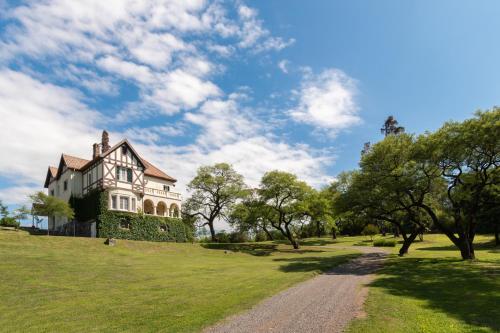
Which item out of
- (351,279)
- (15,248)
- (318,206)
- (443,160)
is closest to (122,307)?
(351,279)

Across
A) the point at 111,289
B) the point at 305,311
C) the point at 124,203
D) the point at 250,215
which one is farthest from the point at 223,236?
the point at 305,311

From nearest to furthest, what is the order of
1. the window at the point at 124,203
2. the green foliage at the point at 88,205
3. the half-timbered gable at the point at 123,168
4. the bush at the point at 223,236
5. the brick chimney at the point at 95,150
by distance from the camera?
the green foliage at the point at 88,205, the half-timbered gable at the point at 123,168, the window at the point at 124,203, the brick chimney at the point at 95,150, the bush at the point at 223,236

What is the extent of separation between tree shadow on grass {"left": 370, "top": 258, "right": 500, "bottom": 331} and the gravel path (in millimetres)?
2530

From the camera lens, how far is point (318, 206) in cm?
4856

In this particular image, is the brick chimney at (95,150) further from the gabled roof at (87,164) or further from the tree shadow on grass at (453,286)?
the tree shadow on grass at (453,286)

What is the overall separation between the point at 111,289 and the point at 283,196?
109ft

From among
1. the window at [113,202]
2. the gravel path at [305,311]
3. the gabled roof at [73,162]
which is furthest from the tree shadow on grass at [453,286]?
the gabled roof at [73,162]

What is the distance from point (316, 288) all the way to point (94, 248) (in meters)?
21.7

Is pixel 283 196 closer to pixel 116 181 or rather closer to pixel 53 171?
pixel 116 181

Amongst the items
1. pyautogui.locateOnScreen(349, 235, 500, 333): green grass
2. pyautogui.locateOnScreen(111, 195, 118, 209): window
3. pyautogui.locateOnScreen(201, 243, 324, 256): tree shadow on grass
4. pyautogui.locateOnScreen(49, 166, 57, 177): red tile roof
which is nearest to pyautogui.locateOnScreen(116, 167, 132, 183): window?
pyautogui.locateOnScreen(111, 195, 118, 209): window

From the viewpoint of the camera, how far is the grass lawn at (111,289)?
12125 millimetres

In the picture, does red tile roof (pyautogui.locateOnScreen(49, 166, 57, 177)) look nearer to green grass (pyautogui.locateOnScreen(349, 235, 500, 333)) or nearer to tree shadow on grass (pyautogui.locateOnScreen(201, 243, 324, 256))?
tree shadow on grass (pyautogui.locateOnScreen(201, 243, 324, 256))

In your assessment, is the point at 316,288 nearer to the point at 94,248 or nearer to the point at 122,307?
the point at 122,307

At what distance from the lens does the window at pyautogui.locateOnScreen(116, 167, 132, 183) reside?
4412cm
